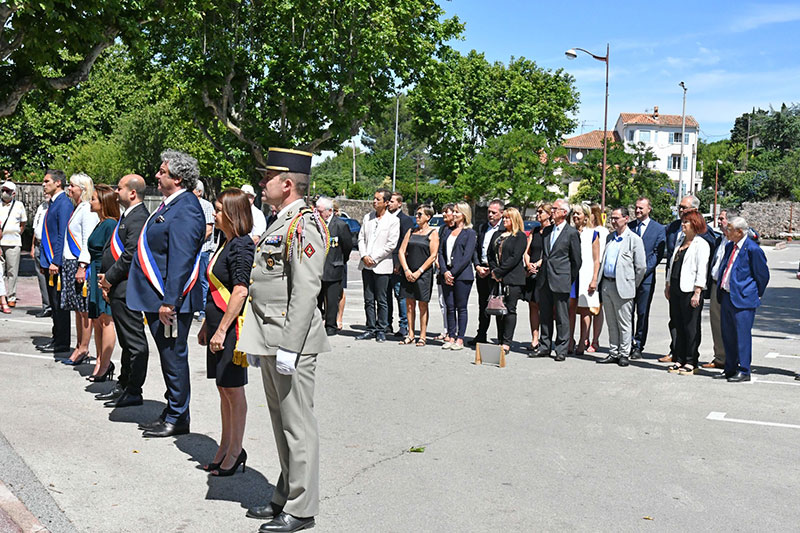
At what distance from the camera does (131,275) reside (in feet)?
22.6

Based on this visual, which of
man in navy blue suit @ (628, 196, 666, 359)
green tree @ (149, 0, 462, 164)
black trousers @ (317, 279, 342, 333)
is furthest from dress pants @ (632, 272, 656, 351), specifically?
green tree @ (149, 0, 462, 164)

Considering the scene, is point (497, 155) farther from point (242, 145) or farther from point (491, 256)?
point (491, 256)

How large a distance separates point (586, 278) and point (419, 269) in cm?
224

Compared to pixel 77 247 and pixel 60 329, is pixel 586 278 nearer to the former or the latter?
pixel 77 247

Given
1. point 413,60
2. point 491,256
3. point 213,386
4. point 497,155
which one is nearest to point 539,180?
point 497,155

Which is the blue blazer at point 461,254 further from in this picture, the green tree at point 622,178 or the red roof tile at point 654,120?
the red roof tile at point 654,120

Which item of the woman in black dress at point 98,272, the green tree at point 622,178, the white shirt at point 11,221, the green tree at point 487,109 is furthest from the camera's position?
the green tree at point 622,178

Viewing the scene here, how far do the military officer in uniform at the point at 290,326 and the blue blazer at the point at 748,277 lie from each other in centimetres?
640

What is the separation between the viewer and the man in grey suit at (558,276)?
11.3m

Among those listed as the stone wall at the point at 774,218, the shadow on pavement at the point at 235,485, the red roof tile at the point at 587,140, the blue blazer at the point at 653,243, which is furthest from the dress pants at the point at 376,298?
the red roof tile at the point at 587,140

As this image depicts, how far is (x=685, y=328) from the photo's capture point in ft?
34.3

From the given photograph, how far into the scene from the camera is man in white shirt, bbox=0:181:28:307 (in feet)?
46.8

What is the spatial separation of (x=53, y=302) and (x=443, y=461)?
18.8 feet

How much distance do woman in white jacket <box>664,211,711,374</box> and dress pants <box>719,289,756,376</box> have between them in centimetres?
36
